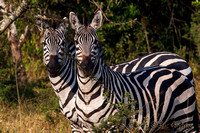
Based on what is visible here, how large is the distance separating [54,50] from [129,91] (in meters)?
1.24

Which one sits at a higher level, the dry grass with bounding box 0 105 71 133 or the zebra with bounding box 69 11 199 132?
the zebra with bounding box 69 11 199 132

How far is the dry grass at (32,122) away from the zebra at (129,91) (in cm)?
117

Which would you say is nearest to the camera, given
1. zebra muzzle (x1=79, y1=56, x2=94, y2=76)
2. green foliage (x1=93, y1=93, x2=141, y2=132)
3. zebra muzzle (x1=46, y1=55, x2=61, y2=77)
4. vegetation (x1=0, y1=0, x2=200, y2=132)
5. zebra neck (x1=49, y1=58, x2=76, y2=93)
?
green foliage (x1=93, y1=93, x2=141, y2=132)

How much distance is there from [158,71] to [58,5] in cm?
511

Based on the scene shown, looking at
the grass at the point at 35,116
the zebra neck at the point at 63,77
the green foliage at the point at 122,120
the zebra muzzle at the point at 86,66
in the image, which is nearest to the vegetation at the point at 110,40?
the grass at the point at 35,116

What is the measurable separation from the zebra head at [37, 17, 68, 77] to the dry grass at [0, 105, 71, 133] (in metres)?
0.89

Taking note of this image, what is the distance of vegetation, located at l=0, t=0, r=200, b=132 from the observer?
6230 millimetres

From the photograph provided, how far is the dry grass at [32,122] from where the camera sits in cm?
455

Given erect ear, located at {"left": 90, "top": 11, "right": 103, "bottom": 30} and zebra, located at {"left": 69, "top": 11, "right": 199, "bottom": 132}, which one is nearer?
zebra, located at {"left": 69, "top": 11, "right": 199, "bottom": 132}

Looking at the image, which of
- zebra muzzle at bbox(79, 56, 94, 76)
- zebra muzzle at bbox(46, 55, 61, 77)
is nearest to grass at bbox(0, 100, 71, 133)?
zebra muzzle at bbox(46, 55, 61, 77)

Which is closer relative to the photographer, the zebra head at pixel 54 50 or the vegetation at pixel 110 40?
the zebra head at pixel 54 50

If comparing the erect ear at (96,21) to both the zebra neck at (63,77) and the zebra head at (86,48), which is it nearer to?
the zebra head at (86,48)

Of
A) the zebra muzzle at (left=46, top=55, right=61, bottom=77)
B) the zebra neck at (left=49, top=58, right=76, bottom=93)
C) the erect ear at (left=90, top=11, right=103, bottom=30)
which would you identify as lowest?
the zebra neck at (left=49, top=58, right=76, bottom=93)

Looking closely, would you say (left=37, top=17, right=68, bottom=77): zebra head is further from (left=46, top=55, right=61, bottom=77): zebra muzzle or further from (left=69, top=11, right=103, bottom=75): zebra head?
(left=69, top=11, right=103, bottom=75): zebra head
